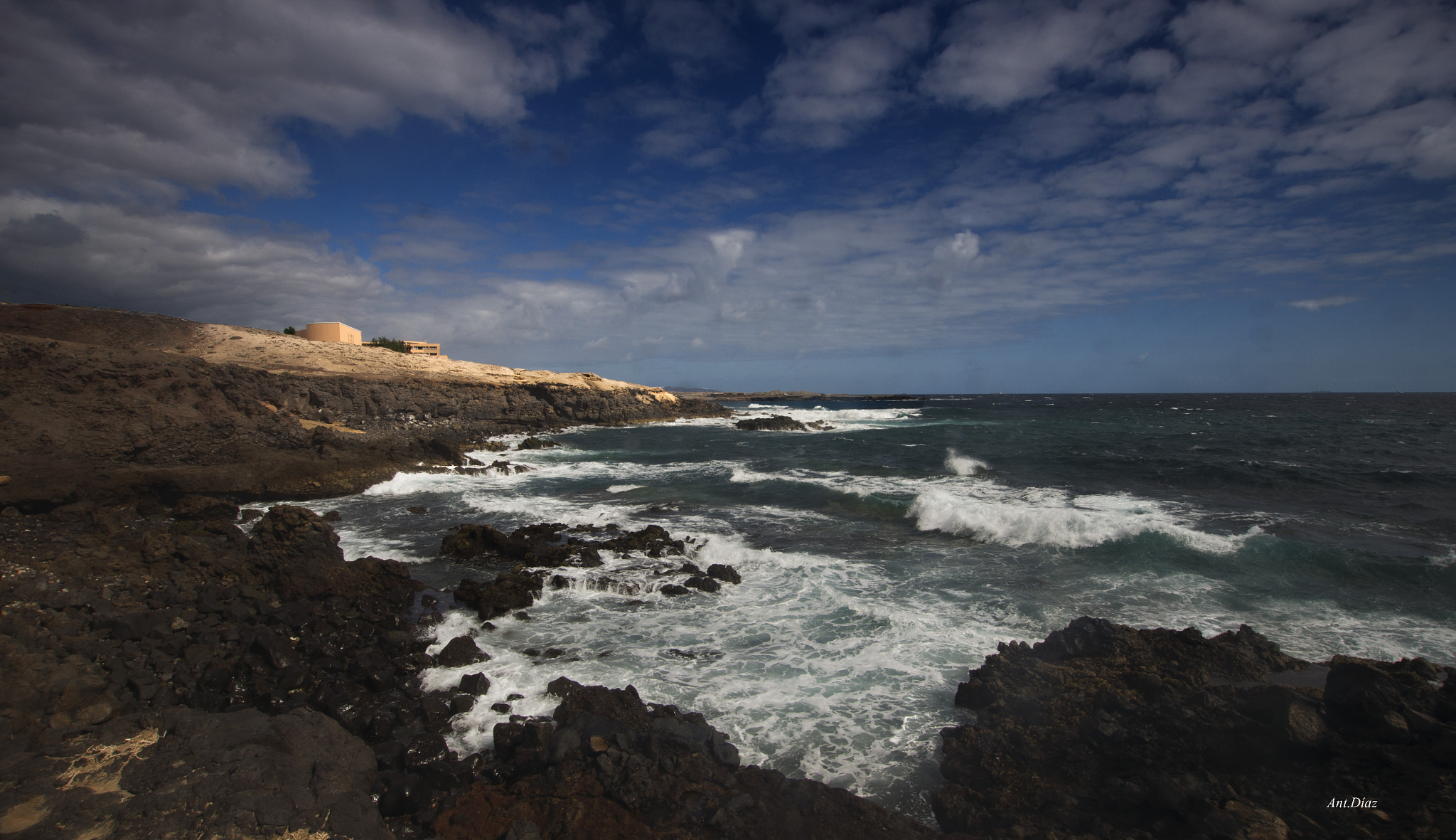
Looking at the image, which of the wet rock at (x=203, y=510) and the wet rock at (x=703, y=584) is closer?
the wet rock at (x=703, y=584)

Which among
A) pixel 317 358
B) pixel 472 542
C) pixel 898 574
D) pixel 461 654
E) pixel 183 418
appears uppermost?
pixel 317 358

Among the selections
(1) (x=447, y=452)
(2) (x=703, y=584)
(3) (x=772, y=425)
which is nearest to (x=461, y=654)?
(2) (x=703, y=584)

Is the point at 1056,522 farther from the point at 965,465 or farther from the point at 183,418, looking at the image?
the point at 183,418

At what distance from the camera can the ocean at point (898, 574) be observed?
6.44m

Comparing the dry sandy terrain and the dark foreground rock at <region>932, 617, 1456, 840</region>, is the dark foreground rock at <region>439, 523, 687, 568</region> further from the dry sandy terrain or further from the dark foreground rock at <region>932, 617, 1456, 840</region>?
the dry sandy terrain

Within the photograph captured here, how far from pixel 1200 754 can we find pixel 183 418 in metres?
24.2

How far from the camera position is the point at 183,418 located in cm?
1738

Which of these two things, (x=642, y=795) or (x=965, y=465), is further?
(x=965, y=465)

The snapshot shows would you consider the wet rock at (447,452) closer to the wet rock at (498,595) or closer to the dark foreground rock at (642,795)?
the wet rock at (498,595)

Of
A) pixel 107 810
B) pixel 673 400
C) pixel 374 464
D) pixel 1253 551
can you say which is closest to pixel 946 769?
pixel 107 810

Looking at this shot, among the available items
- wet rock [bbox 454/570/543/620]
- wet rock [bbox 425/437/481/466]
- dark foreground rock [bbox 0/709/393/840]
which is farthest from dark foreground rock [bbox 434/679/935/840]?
wet rock [bbox 425/437/481/466]

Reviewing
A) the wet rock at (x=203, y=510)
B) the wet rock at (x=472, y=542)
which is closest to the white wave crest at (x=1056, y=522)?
the wet rock at (x=472, y=542)

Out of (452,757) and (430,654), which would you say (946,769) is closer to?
(452,757)

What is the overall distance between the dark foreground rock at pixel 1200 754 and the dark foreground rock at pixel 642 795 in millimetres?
1087
